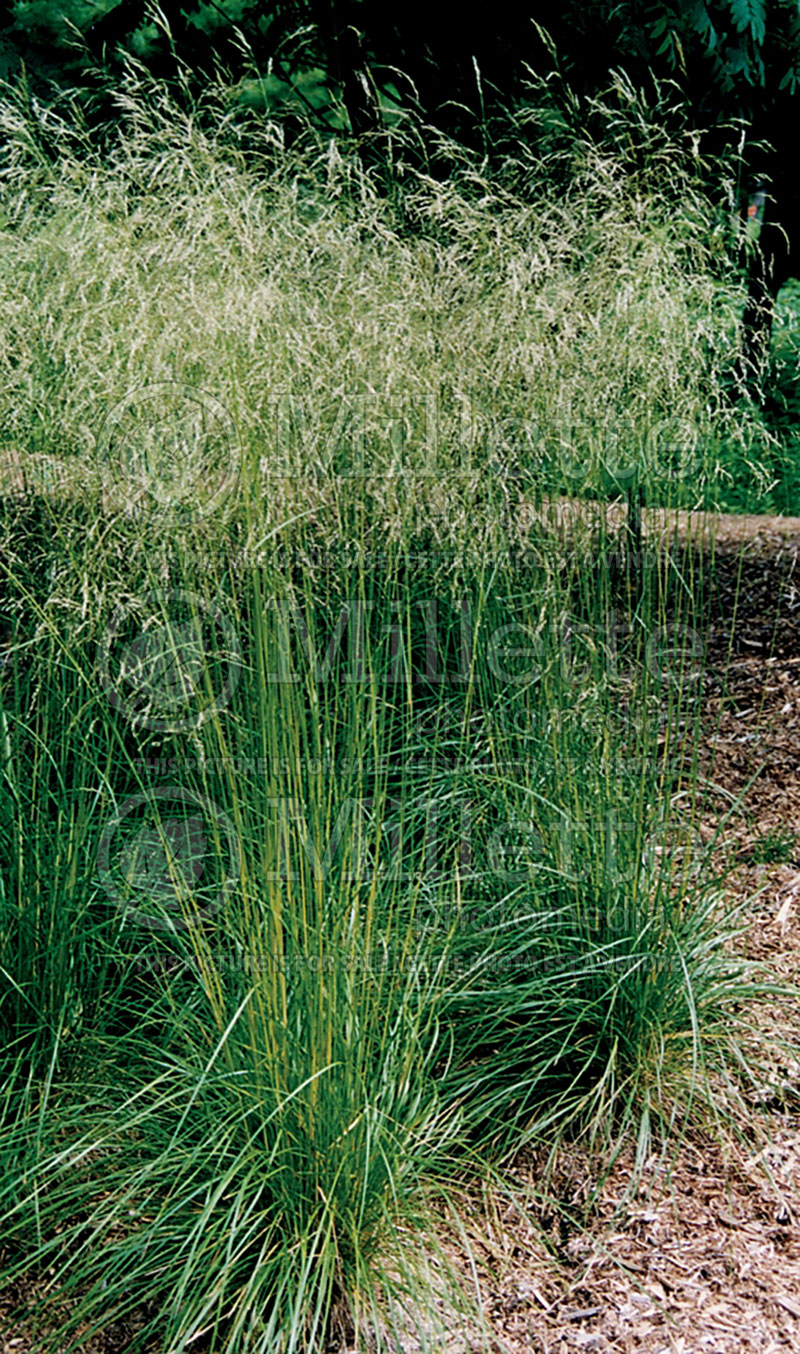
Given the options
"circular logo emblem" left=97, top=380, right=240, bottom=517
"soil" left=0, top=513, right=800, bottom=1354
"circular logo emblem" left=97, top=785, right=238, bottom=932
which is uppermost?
"circular logo emblem" left=97, top=380, right=240, bottom=517

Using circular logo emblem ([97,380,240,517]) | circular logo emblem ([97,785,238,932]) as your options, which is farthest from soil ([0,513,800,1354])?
circular logo emblem ([97,380,240,517])

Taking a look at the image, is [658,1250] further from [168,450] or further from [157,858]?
[168,450]

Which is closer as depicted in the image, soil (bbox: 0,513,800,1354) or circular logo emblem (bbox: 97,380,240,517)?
soil (bbox: 0,513,800,1354)

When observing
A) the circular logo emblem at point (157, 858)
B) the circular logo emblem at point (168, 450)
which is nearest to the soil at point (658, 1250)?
the circular logo emblem at point (157, 858)

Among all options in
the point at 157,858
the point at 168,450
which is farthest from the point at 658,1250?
the point at 168,450

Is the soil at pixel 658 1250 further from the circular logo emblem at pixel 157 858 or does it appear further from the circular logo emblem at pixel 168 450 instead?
the circular logo emblem at pixel 168 450

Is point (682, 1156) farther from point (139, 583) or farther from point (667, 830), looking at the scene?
point (139, 583)

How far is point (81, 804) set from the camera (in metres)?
2.45

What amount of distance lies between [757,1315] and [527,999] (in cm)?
72

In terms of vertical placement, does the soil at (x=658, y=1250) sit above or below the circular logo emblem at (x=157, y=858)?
below

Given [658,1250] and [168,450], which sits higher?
[168,450]

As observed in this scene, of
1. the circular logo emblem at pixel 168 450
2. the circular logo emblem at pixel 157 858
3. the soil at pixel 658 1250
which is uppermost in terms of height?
the circular logo emblem at pixel 168 450

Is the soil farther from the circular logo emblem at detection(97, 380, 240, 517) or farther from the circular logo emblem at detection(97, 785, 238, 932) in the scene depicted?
the circular logo emblem at detection(97, 380, 240, 517)

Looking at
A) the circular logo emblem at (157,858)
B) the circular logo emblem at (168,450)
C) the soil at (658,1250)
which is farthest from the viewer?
the circular logo emblem at (157,858)
